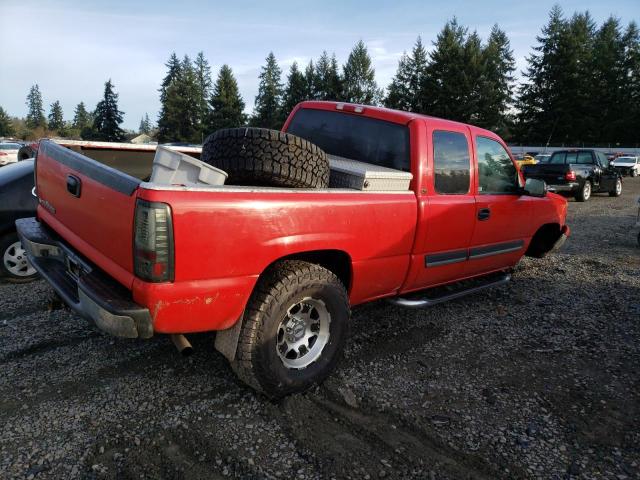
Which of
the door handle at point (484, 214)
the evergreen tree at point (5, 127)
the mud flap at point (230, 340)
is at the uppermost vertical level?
the door handle at point (484, 214)

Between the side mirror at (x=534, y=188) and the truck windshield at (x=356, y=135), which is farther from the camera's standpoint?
the side mirror at (x=534, y=188)

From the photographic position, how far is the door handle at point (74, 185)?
9.26 feet

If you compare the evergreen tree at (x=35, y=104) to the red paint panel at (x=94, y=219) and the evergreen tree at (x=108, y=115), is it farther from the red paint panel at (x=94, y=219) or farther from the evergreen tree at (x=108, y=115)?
the red paint panel at (x=94, y=219)

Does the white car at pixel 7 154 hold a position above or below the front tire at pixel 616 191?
below

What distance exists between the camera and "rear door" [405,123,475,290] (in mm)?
3701

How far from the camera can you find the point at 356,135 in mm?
4184

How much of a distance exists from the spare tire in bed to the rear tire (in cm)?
1517

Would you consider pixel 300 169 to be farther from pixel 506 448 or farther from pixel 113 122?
pixel 113 122

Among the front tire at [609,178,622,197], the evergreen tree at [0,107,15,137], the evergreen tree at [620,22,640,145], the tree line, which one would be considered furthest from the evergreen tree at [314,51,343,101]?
the evergreen tree at [0,107,15,137]

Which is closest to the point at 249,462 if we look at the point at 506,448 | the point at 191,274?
the point at 191,274

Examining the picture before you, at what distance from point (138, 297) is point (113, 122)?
7810 centimetres

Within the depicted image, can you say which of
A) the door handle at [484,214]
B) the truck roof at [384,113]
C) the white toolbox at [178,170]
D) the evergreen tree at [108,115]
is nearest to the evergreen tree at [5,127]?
the evergreen tree at [108,115]

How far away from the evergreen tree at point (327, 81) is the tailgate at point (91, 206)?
227 ft

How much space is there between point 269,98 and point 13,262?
7653 cm
